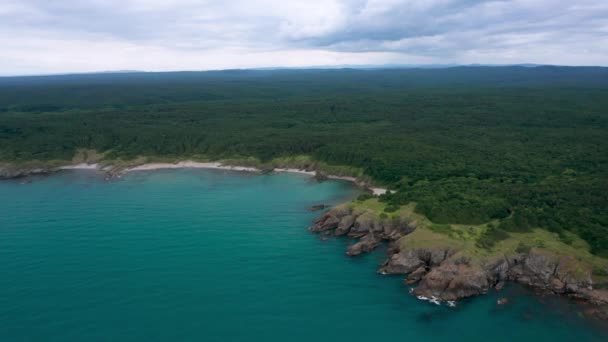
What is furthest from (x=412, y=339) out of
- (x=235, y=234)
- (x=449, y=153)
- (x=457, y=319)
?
(x=449, y=153)

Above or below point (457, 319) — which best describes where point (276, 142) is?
above

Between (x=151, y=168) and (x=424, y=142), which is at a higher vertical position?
(x=424, y=142)

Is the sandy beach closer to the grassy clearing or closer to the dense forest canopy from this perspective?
the dense forest canopy

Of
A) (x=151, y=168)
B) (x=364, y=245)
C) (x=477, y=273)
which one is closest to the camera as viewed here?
(x=477, y=273)

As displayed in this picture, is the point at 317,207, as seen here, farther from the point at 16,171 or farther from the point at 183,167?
the point at 16,171

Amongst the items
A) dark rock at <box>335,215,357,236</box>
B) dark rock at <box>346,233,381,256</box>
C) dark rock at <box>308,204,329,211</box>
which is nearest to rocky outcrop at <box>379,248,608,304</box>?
dark rock at <box>346,233,381,256</box>

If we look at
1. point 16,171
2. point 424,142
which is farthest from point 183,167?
point 424,142

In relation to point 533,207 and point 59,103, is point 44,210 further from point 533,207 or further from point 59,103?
point 59,103
